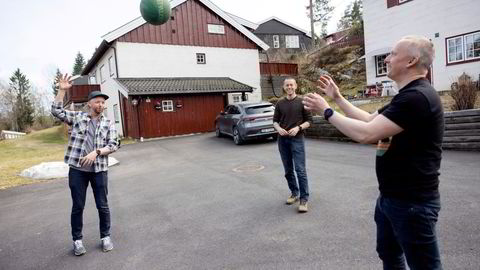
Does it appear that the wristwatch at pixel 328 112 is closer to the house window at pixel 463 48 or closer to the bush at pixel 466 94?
the bush at pixel 466 94

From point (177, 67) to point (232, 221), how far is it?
19105 millimetres

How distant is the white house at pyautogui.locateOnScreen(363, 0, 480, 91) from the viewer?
58.5 ft

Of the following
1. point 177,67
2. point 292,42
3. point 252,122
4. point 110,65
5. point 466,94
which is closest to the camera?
point 466,94

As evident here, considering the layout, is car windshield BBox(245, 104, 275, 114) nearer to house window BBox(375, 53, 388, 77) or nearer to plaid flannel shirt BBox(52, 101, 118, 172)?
plaid flannel shirt BBox(52, 101, 118, 172)

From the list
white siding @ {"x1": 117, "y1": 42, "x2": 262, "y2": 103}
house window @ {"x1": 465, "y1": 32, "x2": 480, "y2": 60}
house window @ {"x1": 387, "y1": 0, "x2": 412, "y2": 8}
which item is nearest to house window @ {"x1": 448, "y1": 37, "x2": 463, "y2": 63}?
house window @ {"x1": 465, "y1": 32, "x2": 480, "y2": 60}

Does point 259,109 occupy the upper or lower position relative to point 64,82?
lower

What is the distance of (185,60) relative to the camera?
914 inches

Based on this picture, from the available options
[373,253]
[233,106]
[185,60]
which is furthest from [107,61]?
[373,253]

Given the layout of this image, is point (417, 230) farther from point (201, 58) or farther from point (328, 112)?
point (201, 58)

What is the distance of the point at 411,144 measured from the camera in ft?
6.82

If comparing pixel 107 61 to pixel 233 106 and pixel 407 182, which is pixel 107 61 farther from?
pixel 407 182

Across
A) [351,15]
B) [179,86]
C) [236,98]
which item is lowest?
[236,98]

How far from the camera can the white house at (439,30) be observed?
17.8 metres

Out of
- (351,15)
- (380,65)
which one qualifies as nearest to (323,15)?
(351,15)
